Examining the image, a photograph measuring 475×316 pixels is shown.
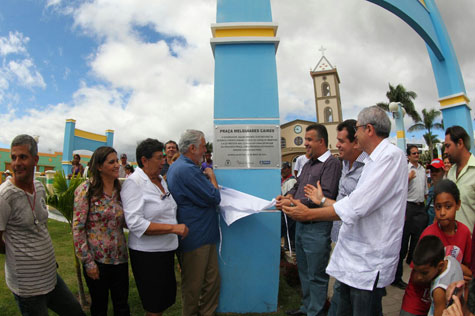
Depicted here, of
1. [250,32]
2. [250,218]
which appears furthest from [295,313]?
[250,32]

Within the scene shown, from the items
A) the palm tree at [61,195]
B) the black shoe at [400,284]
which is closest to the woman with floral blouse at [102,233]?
the palm tree at [61,195]

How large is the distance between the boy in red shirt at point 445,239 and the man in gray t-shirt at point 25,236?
2717 mm

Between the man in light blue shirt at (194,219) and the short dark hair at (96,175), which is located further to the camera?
the man in light blue shirt at (194,219)

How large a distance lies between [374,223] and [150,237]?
1.82 meters

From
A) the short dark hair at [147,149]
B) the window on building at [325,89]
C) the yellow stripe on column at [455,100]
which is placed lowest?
the short dark hair at [147,149]

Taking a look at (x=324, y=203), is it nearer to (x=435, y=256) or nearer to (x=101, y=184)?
(x=435, y=256)

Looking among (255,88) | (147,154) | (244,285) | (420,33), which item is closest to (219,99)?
(255,88)

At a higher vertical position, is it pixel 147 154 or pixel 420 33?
pixel 420 33

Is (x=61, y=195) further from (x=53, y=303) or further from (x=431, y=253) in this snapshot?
(x=431, y=253)

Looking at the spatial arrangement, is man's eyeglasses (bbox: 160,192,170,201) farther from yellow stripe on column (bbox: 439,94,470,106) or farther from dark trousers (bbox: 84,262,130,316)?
yellow stripe on column (bbox: 439,94,470,106)

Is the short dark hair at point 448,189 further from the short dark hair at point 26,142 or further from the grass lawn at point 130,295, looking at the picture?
the short dark hair at point 26,142

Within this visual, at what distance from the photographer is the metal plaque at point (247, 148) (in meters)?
3.40

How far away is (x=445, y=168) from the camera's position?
484cm

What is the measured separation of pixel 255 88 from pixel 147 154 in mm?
1545
